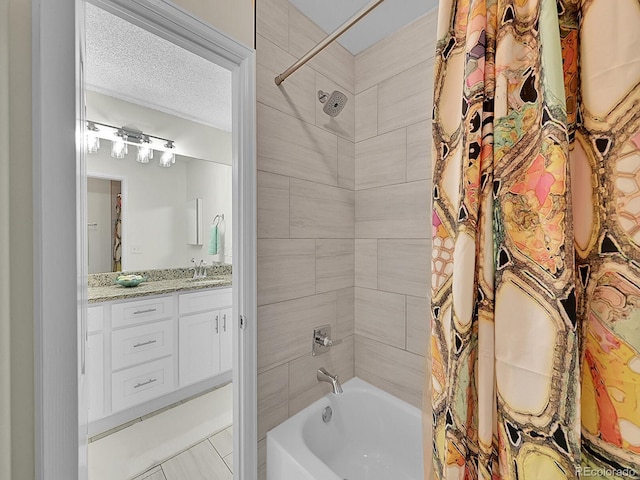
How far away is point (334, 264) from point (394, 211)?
0.43 m

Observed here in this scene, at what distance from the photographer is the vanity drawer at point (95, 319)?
6.19 ft

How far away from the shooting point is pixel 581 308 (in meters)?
0.53

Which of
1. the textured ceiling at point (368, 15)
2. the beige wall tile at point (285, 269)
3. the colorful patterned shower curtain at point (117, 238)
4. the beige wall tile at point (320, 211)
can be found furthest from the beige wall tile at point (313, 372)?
the colorful patterned shower curtain at point (117, 238)

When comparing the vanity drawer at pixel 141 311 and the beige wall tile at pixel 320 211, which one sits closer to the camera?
the beige wall tile at pixel 320 211

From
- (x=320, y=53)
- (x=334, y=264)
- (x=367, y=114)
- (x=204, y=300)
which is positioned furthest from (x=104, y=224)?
(x=367, y=114)

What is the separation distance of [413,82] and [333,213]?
773 millimetres

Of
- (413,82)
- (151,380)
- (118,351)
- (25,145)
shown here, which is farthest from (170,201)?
(413,82)

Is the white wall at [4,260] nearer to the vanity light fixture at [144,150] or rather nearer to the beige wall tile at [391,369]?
the beige wall tile at [391,369]

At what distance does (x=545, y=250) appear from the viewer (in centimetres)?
53

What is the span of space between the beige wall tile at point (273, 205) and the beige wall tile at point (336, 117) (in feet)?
1.41

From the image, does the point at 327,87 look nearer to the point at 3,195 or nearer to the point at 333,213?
the point at 333,213

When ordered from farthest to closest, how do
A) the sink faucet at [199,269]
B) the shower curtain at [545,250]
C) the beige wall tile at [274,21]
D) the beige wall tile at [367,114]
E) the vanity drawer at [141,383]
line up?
the sink faucet at [199,269] → the vanity drawer at [141,383] → the beige wall tile at [367,114] → the beige wall tile at [274,21] → the shower curtain at [545,250]

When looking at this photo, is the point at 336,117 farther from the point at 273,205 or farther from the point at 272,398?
the point at 272,398

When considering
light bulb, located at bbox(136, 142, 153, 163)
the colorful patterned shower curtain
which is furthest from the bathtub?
light bulb, located at bbox(136, 142, 153, 163)
